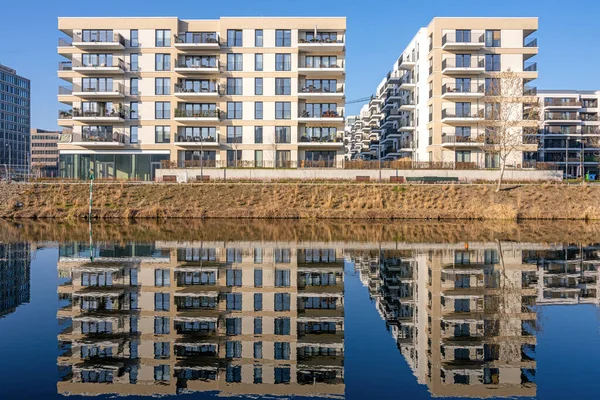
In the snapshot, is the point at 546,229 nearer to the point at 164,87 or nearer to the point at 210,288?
the point at 210,288

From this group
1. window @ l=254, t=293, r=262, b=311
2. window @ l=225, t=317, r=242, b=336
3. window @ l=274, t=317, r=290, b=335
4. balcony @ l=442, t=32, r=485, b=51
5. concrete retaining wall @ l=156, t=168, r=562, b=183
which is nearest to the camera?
window @ l=225, t=317, r=242, b=336

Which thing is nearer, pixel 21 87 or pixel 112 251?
pixel 112 251

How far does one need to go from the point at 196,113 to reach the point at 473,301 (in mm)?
51276

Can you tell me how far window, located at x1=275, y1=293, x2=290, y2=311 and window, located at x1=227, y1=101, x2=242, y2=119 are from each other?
48689mm

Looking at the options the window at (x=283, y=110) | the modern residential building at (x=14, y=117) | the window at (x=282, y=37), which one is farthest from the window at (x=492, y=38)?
the modern residential building at (x=14, y=117)

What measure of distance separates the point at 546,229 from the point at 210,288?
27931mm

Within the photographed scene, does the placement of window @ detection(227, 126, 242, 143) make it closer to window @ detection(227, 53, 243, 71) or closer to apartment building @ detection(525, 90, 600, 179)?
window @ detection(227, 53, 243, 71)

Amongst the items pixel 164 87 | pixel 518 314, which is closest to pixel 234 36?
pixel 164 87

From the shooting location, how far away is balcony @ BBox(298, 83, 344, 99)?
62.6 m

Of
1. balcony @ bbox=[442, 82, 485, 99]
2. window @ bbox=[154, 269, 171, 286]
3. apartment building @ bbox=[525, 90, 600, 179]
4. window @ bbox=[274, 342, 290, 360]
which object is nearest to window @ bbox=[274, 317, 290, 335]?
window @ bbox=[274, 342, 290, 360]

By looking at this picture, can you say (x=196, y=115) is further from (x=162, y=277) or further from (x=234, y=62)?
(x=162, y=277)

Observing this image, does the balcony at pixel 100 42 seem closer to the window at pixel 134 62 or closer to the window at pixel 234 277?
the window at pixel 134 62

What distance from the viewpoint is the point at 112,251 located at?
2650 centimetres

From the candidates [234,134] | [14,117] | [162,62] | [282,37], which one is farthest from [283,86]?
[14,117]
